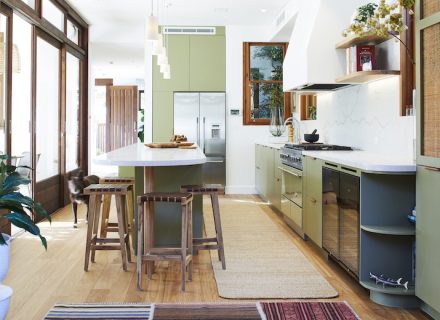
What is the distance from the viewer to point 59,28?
23.0 feet

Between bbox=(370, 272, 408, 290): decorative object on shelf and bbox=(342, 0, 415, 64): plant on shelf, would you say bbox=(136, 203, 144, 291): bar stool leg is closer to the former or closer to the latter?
bbox=(370, 272, 408, 290): decorative object on shelf

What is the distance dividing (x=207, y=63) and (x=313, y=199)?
15.7ft

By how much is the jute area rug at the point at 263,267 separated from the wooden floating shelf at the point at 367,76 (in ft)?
5.20

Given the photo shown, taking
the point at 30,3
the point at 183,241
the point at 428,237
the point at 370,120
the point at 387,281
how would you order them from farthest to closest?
the point at 30,3, the point at 370,120, the point at 183,241, the point at 387,281, the point at 428,237

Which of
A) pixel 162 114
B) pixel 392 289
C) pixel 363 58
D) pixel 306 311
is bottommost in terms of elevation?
pixel 306 311

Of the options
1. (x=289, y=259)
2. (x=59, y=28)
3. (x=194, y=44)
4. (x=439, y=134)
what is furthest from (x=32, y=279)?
(x=194, y=44)

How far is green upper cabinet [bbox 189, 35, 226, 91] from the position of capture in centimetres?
855

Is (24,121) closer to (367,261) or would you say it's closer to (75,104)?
(75,104)

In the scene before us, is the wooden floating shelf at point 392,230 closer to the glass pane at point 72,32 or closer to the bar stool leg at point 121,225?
the bar stool leg at point 121,225

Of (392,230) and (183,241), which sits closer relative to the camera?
(392,230)

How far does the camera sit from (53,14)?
22.0 feet

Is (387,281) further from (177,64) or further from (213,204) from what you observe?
(177,64)

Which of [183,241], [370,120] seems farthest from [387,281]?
[370,120]

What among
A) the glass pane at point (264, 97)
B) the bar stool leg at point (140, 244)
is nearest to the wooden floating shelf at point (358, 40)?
the bar stool leg at point (140, 244)
